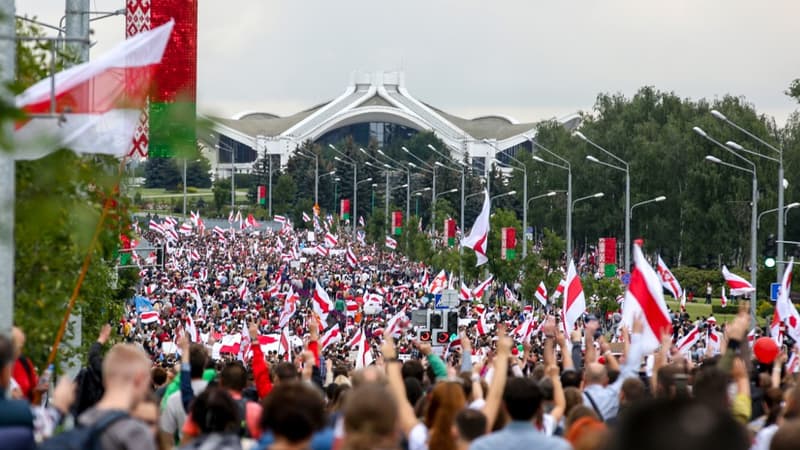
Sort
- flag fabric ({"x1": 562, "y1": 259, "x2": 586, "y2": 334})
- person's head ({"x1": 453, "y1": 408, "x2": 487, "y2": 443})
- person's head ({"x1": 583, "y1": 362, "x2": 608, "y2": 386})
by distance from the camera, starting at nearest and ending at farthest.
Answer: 1. person's head ({"x1": 453, "y1": 408, "x2": 487, "y2": 443})
2. person's head ({"x1": 583, "y1": 362, "x2": 608, "y2": 386})
3. flag fabric ({"x1": 562, "y1": 259, "x2": 586, "y2": 334})

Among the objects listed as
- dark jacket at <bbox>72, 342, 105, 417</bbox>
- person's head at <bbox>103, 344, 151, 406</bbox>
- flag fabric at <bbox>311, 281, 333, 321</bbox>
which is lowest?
flag fabric at <bbox>311, 281, 333, 321</bbox>

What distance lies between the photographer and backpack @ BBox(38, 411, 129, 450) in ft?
19.5

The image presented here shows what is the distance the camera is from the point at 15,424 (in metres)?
6.41

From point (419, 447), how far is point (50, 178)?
1.89 metres

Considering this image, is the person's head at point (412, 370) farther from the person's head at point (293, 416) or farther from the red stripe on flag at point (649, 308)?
the person's head at point (293, 416)

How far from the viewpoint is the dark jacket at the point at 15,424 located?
638cm

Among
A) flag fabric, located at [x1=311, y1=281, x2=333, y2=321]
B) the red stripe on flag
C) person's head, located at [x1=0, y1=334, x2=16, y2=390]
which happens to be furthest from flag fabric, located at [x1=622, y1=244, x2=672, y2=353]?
flag fabric, located at [x1=311, y1=281, x2=333, y2=321]

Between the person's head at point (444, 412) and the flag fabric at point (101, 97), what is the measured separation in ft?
7.98

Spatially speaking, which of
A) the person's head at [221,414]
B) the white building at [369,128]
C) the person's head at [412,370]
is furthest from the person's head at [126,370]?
the white building at [369,128]

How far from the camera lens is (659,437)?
3422 mm

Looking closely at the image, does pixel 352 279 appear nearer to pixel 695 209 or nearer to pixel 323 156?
pixel 695 209

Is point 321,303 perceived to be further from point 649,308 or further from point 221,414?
point 221,414

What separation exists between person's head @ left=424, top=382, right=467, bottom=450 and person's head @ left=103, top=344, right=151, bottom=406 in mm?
1424

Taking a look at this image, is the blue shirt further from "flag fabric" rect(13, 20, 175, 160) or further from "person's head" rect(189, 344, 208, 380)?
"person's head" rect(189, 344, 208, 380)
